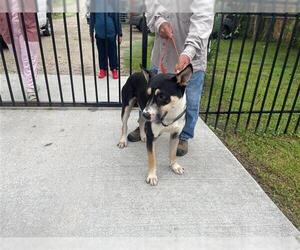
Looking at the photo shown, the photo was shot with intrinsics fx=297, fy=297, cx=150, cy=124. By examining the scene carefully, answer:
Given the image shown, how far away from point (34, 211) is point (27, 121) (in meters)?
1.71

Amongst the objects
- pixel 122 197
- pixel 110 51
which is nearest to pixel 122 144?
pixel 122 197

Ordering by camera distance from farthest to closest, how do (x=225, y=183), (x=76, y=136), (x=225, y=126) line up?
(x=225, y=126), (x=76, y=136), (x=225, y=183)

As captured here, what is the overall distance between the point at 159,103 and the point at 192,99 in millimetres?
904

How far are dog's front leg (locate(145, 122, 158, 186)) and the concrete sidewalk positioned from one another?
0.08 meters

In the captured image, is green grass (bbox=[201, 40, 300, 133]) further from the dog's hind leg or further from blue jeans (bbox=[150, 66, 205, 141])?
the dog's hind leg

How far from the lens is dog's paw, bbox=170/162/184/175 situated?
9.93 ft

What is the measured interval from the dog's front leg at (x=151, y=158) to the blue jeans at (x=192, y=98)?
68cm

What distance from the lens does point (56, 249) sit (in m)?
2.16

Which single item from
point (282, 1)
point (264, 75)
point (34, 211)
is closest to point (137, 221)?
point (34, 211)

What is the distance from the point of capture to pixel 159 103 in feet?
7.60

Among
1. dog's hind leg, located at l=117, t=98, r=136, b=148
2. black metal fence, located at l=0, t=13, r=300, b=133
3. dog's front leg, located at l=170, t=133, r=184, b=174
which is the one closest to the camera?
dog's front leg, located at l=170, t=133, r=184, b=174

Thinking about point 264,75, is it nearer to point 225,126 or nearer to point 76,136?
point 225,126

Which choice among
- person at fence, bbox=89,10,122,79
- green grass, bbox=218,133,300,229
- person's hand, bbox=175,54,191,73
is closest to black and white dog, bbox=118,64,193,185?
person's hand, bbox=175,54,191,73

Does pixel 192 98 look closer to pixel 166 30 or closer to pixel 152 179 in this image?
pixel 166 30
